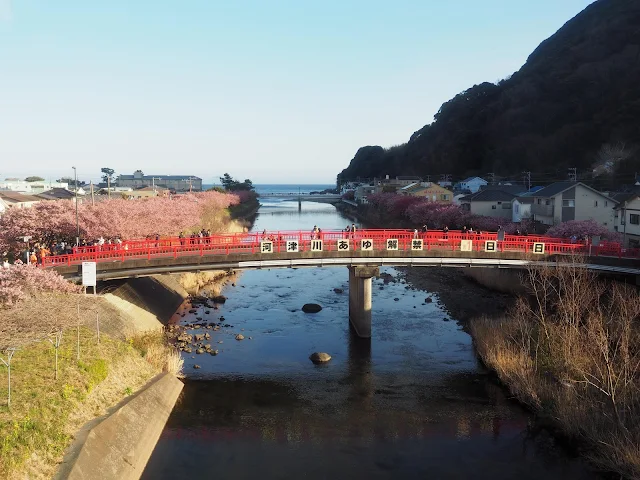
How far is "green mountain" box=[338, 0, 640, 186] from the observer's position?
90938mm

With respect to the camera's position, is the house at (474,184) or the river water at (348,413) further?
the house at (474,184)

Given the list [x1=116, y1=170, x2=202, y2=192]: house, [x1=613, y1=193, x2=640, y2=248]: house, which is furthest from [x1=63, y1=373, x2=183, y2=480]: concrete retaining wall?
[x1=116, y1=170, x2=202, y2=192]: house

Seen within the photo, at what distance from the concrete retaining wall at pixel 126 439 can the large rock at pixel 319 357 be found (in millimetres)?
7779

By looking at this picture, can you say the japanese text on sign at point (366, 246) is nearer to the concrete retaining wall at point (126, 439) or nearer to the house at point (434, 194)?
the concrete retaining wall at point (126, 439)

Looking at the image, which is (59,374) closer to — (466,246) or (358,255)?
(358,255)

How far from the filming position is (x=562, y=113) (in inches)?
4222

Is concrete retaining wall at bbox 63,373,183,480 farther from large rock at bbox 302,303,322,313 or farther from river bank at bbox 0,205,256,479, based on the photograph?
large rock at bbox 302,303,322,313

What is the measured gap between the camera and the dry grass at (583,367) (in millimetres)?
16000

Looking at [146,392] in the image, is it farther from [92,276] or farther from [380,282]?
[380,282]

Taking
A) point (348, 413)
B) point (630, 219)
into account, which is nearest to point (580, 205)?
point (630, 219)

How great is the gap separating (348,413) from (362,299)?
10.2 metres

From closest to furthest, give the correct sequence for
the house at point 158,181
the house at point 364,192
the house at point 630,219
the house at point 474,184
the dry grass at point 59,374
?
1. the dry grass at point 59,374
2. the house at point 630,219
3. the house at point 474,184
4. the house at point 364,192
5. the house at point 158,181

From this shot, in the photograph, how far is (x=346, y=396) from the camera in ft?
72.0

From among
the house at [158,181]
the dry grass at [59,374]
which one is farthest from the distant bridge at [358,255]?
the house at [158,181]
